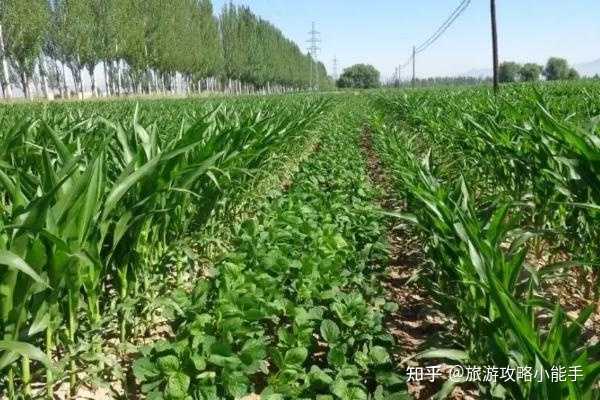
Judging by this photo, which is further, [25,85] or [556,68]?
[556,68]

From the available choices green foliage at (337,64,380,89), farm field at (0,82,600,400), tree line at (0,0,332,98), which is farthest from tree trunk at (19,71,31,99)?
green foliage at (337,64,380,89)

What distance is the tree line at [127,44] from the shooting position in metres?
32.4

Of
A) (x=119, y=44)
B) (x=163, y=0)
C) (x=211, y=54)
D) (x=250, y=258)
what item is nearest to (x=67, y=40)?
(x=119, y=44)

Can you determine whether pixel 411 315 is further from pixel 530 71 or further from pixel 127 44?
pixel 530 71

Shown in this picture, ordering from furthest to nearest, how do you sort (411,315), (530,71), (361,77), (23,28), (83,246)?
(361,77) < (530,71) < (23,28) < (411,315) < (83,246)

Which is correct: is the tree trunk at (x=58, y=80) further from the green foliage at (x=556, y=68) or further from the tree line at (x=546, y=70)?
the green foliage at (x=556, y=68)

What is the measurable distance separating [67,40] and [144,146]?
38.4m

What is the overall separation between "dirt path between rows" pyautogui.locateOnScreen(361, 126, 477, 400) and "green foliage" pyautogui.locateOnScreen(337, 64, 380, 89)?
117 m

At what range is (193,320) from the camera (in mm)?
2184

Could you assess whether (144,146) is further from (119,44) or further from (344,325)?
(119,44)

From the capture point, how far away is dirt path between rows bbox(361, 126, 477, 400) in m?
2.21

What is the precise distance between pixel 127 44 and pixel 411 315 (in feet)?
135

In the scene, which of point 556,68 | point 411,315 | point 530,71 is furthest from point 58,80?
point 556,68

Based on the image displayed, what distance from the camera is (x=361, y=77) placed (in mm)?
119688
